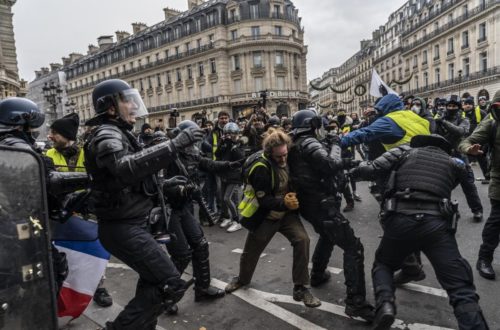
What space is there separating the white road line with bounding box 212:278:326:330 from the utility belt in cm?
122

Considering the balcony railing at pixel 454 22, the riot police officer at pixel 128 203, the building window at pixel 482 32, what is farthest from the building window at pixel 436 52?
the riot police officer at pixel 128 203

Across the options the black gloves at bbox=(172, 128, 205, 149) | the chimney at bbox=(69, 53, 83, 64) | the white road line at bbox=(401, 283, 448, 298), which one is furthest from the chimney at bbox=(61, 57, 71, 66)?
the white road line at bbox=(401, 283, 448, 298)

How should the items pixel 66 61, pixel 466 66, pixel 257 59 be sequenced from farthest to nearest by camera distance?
pixel 66 61
pixel 257 59
pixel 466 66

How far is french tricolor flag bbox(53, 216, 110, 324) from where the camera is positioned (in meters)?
2.63

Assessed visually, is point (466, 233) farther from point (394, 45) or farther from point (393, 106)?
point (394, 45)

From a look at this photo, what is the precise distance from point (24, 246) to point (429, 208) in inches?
95.4

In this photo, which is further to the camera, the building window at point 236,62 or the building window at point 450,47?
the building window at point 236,62

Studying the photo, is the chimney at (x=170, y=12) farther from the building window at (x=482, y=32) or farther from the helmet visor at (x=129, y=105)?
the helmet visor at (x=129, y=105)

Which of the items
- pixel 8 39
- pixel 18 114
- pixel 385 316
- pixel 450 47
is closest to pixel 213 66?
pixel 8 39

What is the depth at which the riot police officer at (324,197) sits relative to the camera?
3.05 m

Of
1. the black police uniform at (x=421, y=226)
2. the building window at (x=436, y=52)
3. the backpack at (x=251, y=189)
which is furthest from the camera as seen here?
the building window at (x=436, y=52)

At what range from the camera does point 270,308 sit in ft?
10.8

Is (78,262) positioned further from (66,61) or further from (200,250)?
(66,61)

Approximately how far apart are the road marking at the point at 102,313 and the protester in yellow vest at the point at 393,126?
3.07 m
